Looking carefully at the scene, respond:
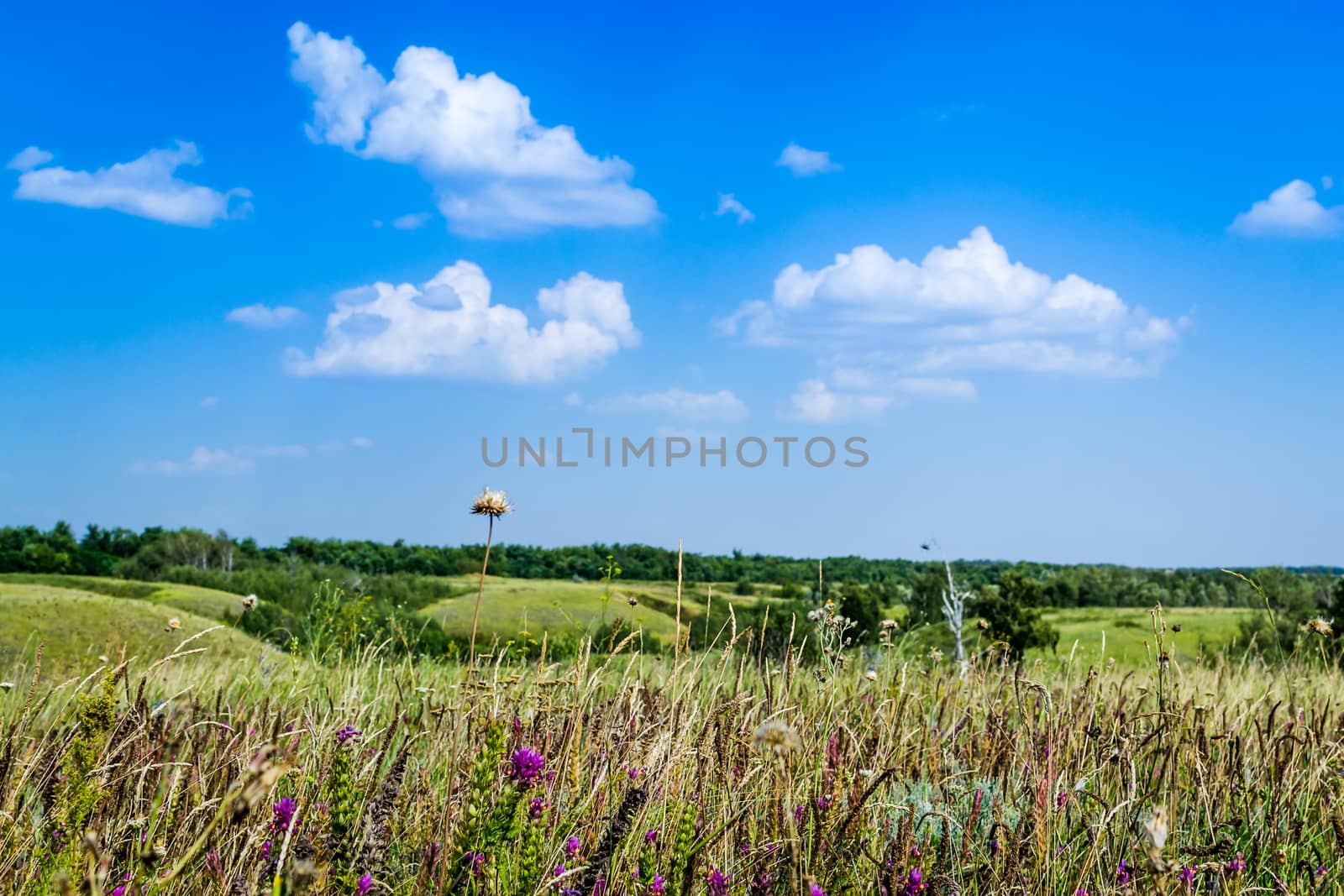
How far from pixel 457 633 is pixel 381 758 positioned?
10400 mm

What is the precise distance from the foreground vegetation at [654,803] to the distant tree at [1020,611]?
1369 centimetres

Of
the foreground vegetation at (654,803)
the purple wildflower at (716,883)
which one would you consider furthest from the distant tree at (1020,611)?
the purple wildflower at (716,883)

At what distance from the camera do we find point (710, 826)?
116 inches

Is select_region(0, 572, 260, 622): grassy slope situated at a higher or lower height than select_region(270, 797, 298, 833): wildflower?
lower

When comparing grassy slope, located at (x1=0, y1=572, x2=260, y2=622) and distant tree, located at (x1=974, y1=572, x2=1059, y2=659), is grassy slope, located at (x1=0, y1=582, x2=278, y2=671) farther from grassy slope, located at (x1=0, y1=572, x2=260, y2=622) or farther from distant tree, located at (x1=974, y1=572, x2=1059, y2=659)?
distant tree, located at (x1=974, y1=572, x2=1059, y2=659)

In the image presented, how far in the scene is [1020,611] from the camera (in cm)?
1819

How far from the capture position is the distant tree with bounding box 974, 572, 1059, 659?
1797cm

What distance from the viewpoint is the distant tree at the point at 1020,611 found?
17969 millimetres

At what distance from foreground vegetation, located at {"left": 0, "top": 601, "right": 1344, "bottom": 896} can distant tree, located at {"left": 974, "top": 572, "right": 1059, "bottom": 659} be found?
13685 mm

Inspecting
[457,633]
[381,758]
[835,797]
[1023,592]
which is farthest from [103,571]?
[835,797]

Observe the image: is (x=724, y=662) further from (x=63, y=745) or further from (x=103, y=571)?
(x=103, y=571)

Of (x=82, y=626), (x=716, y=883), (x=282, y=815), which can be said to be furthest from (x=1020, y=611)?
(x=282, y=815)

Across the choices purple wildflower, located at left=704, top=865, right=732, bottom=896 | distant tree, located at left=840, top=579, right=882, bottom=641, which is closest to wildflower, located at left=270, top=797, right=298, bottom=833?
purple wildflower, located at left=704, top=865, right=732, bottom=896

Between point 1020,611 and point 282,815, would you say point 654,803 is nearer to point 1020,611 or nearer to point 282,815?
point 282,815
